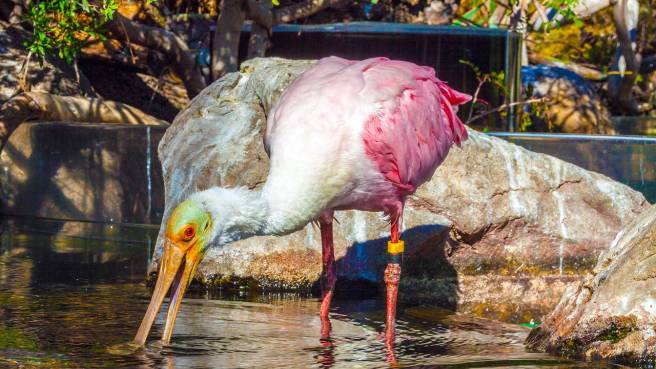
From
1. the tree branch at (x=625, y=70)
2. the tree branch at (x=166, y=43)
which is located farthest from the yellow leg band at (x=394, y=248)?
the tree branch at (x=625, y=70)

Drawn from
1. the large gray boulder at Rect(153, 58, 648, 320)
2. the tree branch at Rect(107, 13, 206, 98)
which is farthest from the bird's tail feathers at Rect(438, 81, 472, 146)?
the tree branch at Rect(107, 13, 206, 98)

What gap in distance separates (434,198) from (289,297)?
50.7 inches

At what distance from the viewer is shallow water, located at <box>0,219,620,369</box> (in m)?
5.49

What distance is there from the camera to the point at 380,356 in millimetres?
5746

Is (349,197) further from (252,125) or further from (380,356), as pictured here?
(252,125)

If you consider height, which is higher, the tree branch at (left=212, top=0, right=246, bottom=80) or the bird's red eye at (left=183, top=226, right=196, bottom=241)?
the tree branch at (left=212, top=0, right=246, bottom=80)

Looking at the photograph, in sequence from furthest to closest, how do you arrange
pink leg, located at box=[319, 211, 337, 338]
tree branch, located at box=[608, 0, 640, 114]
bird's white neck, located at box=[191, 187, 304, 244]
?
tree branch, located at box=[608, 0, 640, 114], pink leg, located at box=[319, 211, 337, 338], bird's white neck, located at box=[191, 187, 304, 244]

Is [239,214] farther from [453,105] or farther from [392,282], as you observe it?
[453,105]

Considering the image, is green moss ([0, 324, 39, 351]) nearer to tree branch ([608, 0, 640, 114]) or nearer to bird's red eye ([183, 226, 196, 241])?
bird's red eye ([183, 226, 196, 241])

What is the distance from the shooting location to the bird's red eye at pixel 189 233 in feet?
17.8

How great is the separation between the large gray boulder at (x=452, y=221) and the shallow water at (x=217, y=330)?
42cm

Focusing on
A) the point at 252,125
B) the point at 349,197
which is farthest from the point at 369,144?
the point at 252,125

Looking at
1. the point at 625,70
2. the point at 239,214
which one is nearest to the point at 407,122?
the point at 239,214

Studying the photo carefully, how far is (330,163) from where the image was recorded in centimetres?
584
